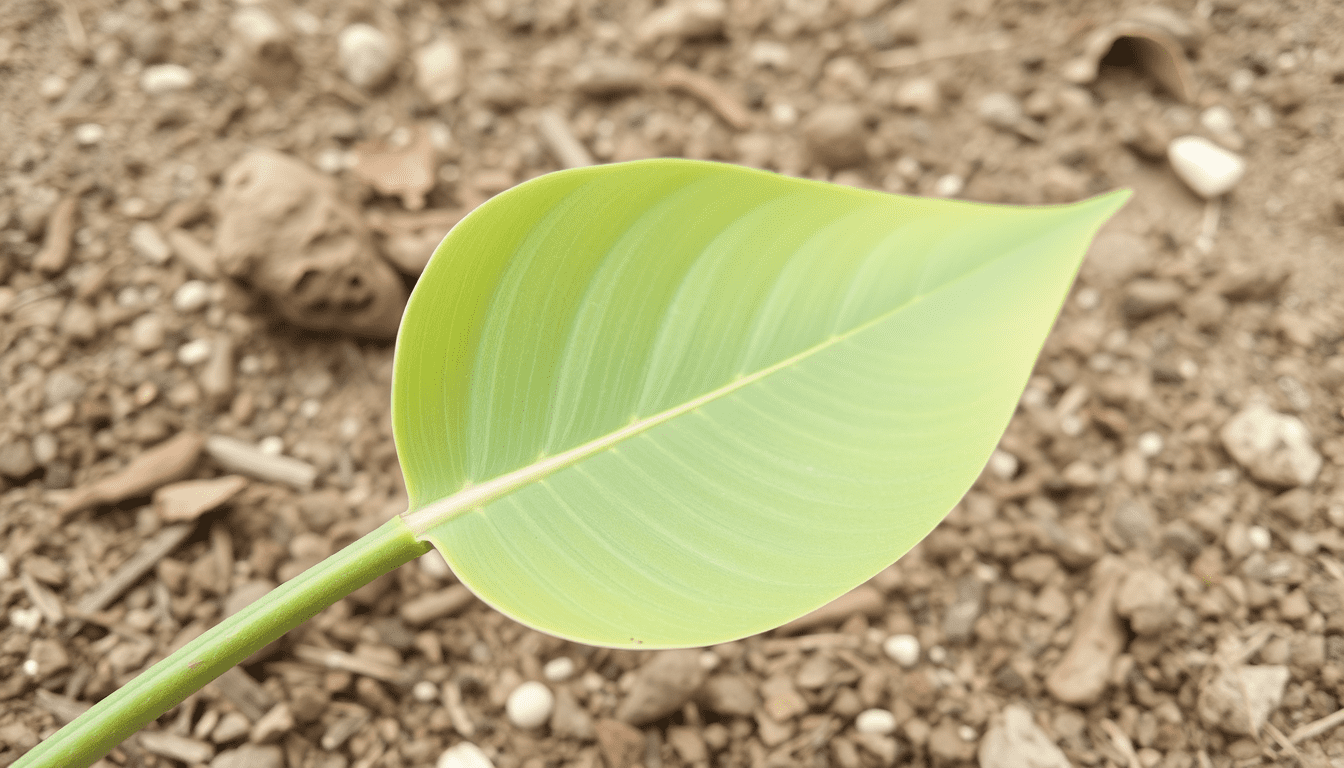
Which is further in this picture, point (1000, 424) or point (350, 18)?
point (350, 18)

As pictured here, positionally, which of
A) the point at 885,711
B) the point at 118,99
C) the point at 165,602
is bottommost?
the point at 885,711

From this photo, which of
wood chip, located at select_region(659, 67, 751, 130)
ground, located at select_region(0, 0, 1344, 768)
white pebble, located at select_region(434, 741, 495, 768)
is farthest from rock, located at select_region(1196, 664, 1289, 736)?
wood chip, located at select_region(659, 67, 751, 130)

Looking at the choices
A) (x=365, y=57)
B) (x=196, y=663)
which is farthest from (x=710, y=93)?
(x=196, y=663)

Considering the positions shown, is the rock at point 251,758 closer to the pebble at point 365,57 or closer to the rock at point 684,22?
the pebble at point 365,57

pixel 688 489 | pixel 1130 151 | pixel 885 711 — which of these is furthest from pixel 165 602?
pixel 1130 151

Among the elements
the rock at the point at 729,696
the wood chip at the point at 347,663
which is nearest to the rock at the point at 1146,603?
the rock at the point at 729,696

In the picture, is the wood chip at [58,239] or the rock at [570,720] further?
the wood chip at [58,239]

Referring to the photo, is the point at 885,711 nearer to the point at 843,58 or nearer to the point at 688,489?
the point at 688,489
